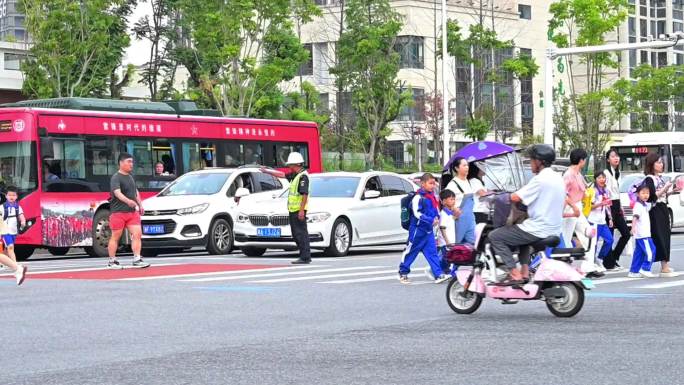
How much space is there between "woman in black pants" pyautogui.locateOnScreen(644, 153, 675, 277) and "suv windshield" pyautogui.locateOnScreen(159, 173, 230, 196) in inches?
412

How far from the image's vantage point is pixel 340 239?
2455 cm

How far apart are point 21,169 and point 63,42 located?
20.6m

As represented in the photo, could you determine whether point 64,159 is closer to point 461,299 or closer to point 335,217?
point 335,217

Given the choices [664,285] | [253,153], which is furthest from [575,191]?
[253,153]

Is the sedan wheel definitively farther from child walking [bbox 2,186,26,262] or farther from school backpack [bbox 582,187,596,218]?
school backpack [bbox 582,187,596,218]

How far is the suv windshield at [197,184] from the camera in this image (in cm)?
2661

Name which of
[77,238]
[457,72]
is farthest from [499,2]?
[77,238]

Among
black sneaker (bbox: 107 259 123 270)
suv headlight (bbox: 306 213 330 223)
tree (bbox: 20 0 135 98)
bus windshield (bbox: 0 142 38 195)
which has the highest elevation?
tree (bbox: 20 0 135 98)

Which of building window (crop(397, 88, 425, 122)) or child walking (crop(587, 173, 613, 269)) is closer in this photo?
child walking (crop(587, 173, 613, 269))

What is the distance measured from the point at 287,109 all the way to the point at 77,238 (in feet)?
106

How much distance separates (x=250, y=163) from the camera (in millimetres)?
31859

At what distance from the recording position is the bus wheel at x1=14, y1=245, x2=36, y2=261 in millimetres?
27062

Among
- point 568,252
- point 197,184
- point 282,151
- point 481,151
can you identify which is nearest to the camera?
point 568,252

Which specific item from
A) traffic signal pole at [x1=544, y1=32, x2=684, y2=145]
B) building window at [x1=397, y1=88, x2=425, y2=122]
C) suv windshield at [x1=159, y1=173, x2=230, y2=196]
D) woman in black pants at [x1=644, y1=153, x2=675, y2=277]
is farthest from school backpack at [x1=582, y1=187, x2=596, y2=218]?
building window at [x1=397, y1=88, x2=425, y2=122]
